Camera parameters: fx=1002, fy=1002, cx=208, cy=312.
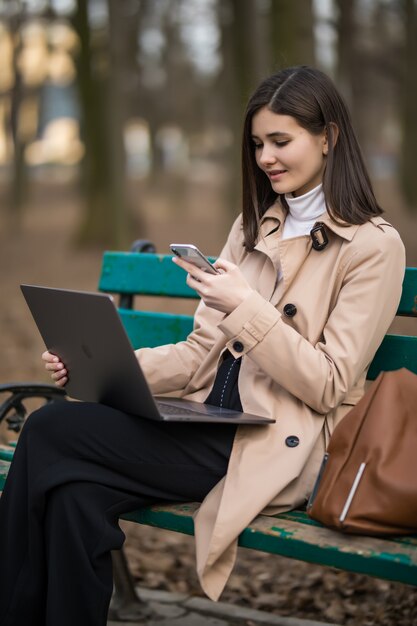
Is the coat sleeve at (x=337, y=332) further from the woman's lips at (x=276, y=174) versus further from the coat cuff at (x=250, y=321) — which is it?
the woman's lips at (x=276, y=174)

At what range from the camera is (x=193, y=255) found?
274 cm

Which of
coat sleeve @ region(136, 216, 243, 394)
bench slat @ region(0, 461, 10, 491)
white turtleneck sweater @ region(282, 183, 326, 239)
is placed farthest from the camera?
coat sleeve @ region(136, 216, 243, 394)

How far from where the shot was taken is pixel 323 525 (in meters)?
2.68

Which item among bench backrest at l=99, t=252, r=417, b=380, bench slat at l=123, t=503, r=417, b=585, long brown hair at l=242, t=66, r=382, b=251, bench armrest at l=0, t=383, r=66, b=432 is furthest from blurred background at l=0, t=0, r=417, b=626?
bench slat at l=123, t=503, r=417, b=585

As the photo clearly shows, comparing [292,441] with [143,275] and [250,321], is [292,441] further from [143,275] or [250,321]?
[143,275]

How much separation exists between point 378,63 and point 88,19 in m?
5.92

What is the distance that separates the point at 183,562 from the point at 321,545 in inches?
73.0

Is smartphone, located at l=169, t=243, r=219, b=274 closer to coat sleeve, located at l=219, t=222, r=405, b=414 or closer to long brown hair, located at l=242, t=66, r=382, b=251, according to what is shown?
coat sleeve, located at l=219, t=222, r=405, b=414

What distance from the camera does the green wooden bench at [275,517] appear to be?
250 cm

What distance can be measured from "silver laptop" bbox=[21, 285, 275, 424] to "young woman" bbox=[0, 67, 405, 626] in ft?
0.22

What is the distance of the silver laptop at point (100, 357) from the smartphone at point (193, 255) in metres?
0.27

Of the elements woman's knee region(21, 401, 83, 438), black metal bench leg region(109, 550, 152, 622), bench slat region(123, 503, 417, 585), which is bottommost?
black metal bench leg region(109, 550, 152, 622)

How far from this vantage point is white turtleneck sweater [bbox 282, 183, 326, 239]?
3.09 m

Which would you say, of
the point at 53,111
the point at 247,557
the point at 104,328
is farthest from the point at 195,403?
the point at 53,111
